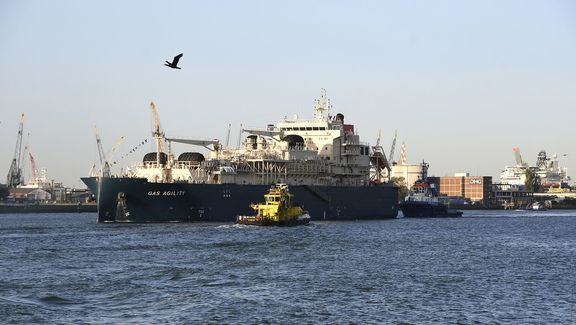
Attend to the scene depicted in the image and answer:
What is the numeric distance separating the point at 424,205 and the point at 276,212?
180 feet

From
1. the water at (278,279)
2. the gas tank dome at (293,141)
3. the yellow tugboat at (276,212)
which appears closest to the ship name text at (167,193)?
the yellow tugboat at (276,212)

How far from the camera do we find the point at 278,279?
142ft

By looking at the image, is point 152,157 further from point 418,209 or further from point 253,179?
point 418,209

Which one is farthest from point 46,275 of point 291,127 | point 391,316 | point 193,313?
point 291,127

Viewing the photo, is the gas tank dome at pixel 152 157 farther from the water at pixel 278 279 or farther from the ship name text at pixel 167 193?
the water at pixel 278 279

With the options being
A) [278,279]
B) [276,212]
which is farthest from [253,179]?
[278,279]

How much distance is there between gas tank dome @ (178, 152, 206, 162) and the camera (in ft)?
302

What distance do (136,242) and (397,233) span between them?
92.7 ft

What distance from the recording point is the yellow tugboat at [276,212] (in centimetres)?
7838

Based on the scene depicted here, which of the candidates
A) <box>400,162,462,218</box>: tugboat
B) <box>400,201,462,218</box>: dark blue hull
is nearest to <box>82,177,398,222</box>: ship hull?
<box>400,201,462,218</box>: dark blue hull

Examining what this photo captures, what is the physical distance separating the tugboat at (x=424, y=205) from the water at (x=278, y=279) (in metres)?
57.8

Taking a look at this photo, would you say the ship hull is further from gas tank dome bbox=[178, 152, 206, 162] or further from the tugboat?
the tugboat

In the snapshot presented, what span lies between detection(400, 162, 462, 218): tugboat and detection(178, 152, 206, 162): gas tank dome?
45.4 metres

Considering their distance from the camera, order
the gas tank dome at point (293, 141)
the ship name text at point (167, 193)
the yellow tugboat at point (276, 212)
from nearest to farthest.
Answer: the yellow tugboat at point (276, 212) → the ship name text at point (167, 193) → the gas tank dome at point (293, 141)
